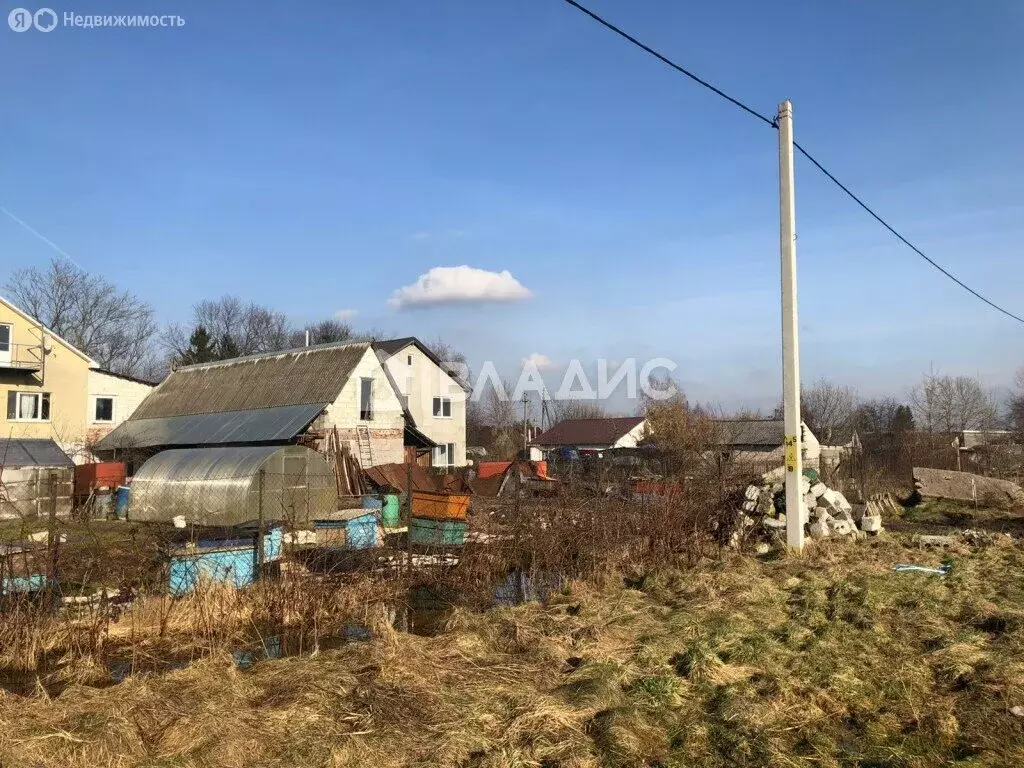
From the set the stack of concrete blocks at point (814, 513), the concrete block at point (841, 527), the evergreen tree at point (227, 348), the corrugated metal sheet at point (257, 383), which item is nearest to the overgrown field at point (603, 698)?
the stack of concrete blocks at point (814, 513)

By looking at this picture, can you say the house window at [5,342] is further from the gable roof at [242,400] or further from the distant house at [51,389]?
the gable roof at [242,400]

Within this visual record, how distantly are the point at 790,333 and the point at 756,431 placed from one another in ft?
117

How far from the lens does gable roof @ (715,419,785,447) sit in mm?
43469

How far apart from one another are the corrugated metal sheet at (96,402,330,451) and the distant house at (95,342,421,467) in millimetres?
47

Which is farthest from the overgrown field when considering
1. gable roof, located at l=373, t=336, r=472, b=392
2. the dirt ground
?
gable roof, located at l=373, t=336, r=472, b=392

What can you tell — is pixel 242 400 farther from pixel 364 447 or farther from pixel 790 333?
pixel 790 333

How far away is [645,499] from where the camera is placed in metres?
12.9

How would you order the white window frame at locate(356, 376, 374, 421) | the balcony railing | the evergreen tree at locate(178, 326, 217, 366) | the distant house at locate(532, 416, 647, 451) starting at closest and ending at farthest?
the white window frame at locate(356, 376, 374, 421) < the balcony railing < the distant house at locate(532, 416, 647, 451) < the evergreen tree at locate(178, 326, 217, 366)

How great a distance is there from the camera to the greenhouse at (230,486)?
61.8 ft

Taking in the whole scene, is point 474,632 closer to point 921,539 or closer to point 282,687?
point 282,687

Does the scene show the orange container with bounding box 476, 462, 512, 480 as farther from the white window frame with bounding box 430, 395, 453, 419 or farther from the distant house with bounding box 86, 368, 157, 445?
the distant house with bounding box 86, 368, 157, 445

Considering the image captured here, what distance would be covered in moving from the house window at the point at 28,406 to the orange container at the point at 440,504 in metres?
23.6

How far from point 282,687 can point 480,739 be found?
6.42 ft

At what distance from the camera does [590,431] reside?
171 feet
